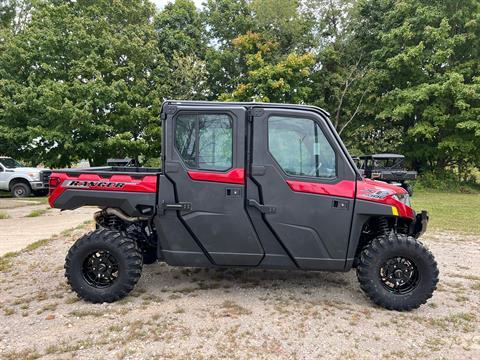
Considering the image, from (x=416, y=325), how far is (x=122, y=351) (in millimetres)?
2717

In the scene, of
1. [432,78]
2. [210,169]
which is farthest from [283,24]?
[210,169]

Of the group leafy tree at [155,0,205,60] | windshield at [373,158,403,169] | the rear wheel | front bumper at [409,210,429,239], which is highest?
leafy tree at [155,0,205,60]

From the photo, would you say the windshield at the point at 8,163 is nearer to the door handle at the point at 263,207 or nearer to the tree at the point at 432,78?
the door handle at the point at 263,207

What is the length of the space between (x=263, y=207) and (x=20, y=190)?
1489 cm

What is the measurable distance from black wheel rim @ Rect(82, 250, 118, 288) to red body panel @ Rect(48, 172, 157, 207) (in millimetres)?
732

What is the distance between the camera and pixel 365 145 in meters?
22.0

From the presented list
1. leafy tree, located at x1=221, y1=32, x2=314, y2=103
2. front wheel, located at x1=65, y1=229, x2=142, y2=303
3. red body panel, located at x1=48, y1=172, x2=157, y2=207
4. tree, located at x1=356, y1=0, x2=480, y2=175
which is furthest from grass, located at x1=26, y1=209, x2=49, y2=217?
tree, located at x1=356, y1=0, x2=480, y2=175

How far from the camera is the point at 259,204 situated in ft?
13.3

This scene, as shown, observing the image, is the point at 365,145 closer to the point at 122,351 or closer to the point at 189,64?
the point at 189,64

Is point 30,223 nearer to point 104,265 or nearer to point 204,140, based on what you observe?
A: point 104,265

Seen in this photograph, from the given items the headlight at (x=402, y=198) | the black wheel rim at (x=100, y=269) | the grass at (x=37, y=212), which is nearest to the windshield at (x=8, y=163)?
the grass at (x=37, y=212)

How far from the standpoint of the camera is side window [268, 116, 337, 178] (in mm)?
4055

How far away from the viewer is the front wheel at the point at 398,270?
4.02m

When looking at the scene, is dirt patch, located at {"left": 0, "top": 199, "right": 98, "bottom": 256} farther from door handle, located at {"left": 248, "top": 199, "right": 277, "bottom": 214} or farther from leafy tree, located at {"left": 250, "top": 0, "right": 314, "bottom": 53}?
leafy tree, located at {"left": 250, "top": 0, "right": 314, "bottom": 53}
